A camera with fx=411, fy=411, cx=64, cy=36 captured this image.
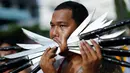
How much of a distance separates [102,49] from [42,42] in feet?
1.14

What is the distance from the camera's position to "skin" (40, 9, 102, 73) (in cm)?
213

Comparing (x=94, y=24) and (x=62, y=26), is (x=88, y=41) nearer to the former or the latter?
(x=94, y=24)

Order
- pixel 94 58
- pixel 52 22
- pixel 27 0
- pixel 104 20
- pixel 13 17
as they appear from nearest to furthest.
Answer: pixel 94 58, pixel 104 20, pixel 52 22, pixel 13 17, pixel 27 0

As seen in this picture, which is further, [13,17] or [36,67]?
[13,17]

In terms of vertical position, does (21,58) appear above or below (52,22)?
below

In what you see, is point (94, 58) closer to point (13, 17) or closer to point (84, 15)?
point (84, 15)

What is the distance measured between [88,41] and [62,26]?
0.25 metres

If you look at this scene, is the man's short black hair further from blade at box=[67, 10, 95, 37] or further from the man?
blade at box=[67, 10, 95, 37]

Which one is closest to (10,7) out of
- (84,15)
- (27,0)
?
(27,0)

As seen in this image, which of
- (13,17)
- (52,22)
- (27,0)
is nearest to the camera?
(52,22)

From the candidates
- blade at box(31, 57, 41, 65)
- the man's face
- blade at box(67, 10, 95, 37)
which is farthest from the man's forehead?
blade at box(31, 57, 41, 65)

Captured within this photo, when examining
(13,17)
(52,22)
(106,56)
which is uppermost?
(13,17)

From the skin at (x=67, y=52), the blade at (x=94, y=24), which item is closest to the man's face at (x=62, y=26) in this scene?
the skin at (x=67, y=52)

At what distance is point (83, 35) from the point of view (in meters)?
2.22
